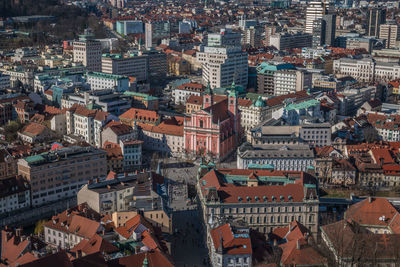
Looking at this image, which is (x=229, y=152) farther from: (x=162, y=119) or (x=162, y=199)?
(x=162, y=199)

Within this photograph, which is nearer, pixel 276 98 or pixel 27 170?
pixel 27 170

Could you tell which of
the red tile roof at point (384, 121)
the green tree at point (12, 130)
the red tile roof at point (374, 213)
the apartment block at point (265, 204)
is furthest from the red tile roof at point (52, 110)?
the red tile roof at point (374, 213)

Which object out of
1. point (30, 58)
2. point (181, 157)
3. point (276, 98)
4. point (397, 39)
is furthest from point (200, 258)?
point (397, 39)

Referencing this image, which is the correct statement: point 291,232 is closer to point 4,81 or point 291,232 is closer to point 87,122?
point 87,122

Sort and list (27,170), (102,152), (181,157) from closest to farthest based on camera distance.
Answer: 1. (27,170)
2. (102,152)
3. (181,157)

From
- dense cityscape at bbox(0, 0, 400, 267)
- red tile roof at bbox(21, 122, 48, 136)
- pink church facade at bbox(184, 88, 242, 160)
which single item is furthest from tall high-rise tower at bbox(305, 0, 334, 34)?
red tile roof at bbox(21, 122, 48, 136)

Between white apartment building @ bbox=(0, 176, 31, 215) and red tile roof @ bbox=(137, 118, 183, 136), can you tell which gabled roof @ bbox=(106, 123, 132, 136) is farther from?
white apartment building @ bbox=(0, 176, 31, 215)
